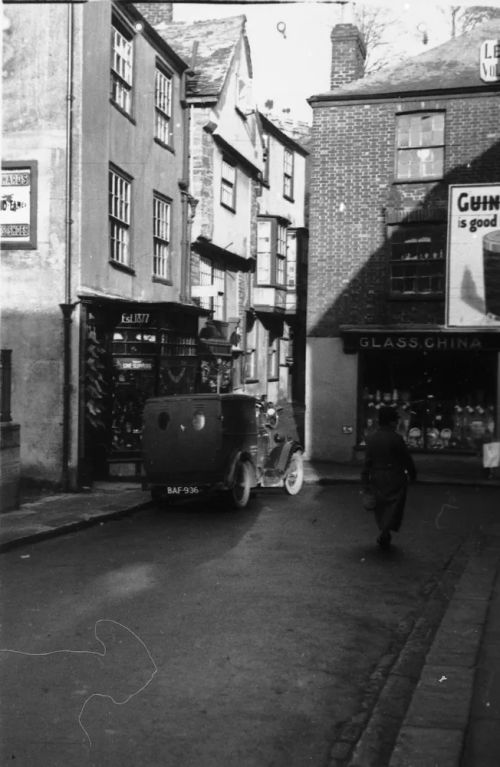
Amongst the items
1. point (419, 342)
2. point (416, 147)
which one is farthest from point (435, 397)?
point (416, 147)

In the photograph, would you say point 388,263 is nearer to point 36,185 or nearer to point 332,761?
point 36,185

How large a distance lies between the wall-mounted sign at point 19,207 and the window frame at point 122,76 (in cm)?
279

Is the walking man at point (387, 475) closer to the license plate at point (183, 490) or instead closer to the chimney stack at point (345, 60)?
the license plate at point (183, 490)

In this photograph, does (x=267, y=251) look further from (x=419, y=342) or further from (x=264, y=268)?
(x=419, y=342)

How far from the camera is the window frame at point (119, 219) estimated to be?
1919 centimetres

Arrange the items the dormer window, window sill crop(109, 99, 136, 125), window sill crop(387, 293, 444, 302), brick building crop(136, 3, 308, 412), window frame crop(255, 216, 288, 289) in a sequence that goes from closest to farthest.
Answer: window sill crop(109, 99, 136, 125), the dormer window, window sill crop(387, 293, 444, 302), brick building crop(136, 3, 308, 412), window frame crop(255, 216, 288, 289)

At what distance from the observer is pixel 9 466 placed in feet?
46.1

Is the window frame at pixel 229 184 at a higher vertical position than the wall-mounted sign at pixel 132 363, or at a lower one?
higher

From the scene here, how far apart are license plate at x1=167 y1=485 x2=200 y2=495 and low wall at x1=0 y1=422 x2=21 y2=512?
8.01 feet

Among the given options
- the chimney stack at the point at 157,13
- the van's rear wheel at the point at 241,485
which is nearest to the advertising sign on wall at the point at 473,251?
the van's rear wheel at the point at 241,485

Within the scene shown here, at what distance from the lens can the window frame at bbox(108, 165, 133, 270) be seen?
1919cm

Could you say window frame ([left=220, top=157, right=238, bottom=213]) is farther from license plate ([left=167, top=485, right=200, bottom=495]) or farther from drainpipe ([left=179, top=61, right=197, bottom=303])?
license plate ([left=167, top=485, right=200, bottom=495])

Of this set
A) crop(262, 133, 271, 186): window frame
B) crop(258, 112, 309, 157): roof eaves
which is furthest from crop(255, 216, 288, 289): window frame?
crop(258, 112, 309, 157): roof eaves

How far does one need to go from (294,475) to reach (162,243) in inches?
311
